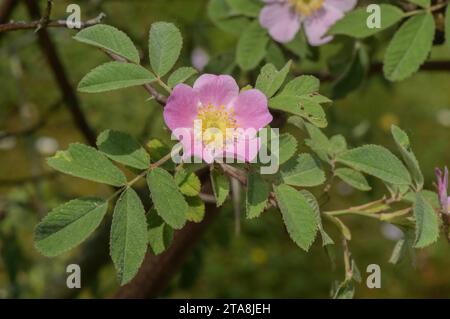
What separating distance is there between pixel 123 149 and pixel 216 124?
3.4 inches

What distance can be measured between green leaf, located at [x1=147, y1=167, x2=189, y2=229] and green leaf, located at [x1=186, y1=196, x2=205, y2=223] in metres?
0.05

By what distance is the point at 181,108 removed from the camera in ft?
2.06

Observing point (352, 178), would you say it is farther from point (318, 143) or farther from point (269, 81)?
point (269, 81)

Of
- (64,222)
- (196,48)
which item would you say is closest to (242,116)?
(64,222)

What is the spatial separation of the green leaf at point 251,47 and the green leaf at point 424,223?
0.31 m

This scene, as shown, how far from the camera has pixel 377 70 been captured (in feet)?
3.86

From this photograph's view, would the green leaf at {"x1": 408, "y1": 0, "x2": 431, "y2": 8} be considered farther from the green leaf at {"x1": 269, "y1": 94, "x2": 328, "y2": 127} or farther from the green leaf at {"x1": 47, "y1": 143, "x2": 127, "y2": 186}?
the green leaf at {"x1": 47, "y1": 143, "x2": 127, "y2": 186}

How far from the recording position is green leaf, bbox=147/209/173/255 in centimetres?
67

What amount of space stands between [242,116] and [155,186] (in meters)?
0.10

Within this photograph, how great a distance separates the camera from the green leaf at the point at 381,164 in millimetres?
696

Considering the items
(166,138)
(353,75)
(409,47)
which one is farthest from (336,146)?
(166,138)

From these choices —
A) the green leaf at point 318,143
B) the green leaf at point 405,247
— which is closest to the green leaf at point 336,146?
the green leaf at point 318,143

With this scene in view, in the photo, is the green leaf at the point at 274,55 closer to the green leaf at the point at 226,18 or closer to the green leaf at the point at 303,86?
the green leaf at the point at 226,18
